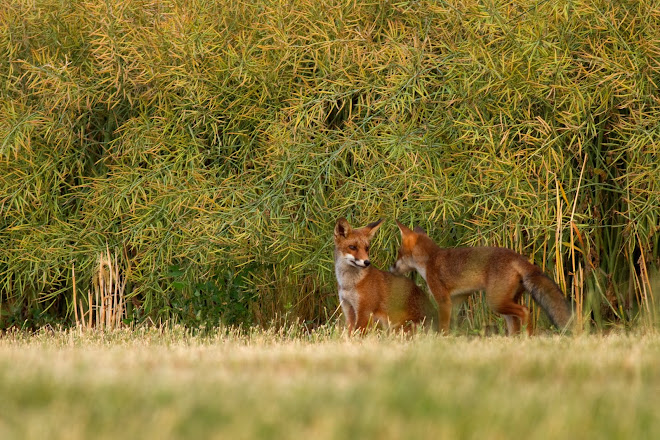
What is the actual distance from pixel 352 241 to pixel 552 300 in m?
1.36

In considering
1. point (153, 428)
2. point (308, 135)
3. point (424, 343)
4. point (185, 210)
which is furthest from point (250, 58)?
point (153, 428)

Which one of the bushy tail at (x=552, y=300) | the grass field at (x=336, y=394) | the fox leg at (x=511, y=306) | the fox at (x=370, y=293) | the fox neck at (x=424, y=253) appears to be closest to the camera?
the grass field at (x=336, y=394)

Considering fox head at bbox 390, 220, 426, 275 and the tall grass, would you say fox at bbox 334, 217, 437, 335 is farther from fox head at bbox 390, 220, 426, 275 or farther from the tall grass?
the tall grass

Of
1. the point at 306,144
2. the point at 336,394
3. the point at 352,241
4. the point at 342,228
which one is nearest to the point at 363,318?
the point at 352,241

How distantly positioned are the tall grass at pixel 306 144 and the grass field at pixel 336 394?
99.1 inches

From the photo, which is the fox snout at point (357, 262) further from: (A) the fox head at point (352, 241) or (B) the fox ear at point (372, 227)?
(B) the fox ear at point (372, 227)

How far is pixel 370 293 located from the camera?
5.75m

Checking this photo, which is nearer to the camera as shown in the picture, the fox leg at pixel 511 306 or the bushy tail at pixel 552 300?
the bushy tail at pixel 552 300

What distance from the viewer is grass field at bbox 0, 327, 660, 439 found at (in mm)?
2254

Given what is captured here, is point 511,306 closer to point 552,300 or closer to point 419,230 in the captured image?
point 552,300

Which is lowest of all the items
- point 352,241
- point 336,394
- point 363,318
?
point 363,318

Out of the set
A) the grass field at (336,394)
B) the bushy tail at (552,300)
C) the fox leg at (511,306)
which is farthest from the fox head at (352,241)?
the grass field at (336,394)

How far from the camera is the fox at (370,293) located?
574cm

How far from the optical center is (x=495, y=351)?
3758 millimetres
